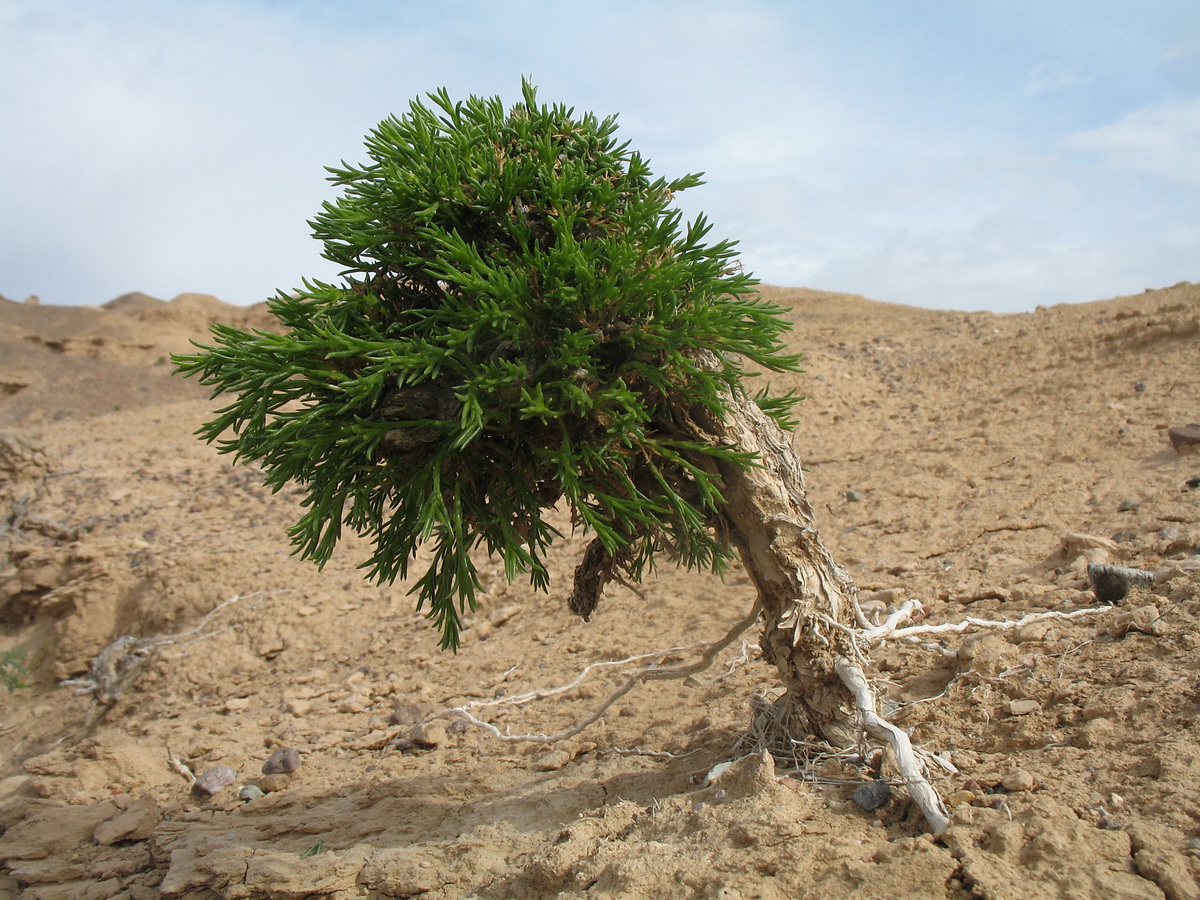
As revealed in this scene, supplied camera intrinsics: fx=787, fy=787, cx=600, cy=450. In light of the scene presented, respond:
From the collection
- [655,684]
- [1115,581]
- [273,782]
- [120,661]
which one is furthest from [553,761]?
[120,661]

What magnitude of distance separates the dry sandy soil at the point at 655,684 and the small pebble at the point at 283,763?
0.12 metres

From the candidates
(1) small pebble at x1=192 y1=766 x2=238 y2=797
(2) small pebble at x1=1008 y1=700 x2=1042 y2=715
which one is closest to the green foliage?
(2) small pebble at x1=1008 y1=700 x2=1042 y2=715

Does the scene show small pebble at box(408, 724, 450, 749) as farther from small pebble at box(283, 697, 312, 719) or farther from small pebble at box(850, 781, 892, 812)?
small pebble at box(850, 781, 892, 812)

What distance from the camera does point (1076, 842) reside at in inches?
85.7

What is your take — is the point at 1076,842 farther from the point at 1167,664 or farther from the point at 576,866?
the point at 576,866

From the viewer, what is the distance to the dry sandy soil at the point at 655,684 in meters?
2.47

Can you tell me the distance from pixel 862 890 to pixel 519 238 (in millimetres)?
2183

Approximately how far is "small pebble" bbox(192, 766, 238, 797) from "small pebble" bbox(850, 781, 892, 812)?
146 inches

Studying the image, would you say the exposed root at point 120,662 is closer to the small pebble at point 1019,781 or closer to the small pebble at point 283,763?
the small pebble at point 283,763

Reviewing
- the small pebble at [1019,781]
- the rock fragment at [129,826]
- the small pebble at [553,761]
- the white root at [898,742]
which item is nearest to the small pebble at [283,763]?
the rock fragment at [129,826]

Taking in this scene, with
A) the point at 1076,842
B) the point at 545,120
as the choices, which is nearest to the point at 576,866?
the point at 1076,842

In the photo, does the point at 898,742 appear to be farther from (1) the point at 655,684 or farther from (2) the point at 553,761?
(1) the point at 655,684

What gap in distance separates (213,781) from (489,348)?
359 cm

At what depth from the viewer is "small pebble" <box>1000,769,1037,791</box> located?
2498mm
